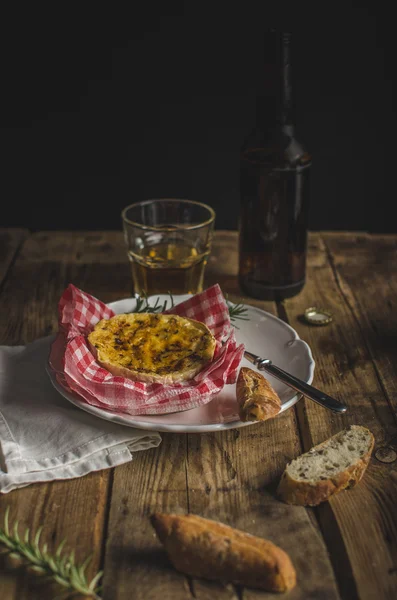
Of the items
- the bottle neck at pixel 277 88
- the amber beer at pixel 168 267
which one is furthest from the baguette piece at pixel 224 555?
the bottle neck at pixel 277 88

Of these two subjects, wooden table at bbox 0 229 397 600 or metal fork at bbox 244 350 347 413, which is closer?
wooden table at bbox 0 229 397 600

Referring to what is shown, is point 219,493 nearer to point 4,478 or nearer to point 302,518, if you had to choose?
point 302,518

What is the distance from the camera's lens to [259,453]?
1.50 metres

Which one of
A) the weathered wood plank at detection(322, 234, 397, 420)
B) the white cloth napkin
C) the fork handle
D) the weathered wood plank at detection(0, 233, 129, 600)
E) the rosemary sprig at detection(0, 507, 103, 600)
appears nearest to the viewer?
the rosemary sprig at detection(0, 507, 103, 600)

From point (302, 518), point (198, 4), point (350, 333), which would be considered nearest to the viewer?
point (302, 518)

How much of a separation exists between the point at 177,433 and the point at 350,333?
2.44 feet

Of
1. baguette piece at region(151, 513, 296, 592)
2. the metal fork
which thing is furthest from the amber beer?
baguette piece at region(151, 513, 296, 592)

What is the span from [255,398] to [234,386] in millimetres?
202

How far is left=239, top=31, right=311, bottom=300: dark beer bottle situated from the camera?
2.00 m

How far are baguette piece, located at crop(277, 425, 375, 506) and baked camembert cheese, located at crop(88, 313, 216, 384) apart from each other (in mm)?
343

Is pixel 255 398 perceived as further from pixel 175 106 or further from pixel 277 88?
pixel 175 106

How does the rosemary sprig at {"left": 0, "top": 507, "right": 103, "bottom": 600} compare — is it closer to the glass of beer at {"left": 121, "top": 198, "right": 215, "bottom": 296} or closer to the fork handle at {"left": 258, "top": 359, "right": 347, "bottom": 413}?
the fork handle at {"left": 258, "top": 359, "right": 347, "bottom": 413}

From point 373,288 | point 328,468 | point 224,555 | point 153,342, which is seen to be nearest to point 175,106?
point 373,288

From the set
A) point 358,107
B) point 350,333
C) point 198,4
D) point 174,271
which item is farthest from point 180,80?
point 350,333
